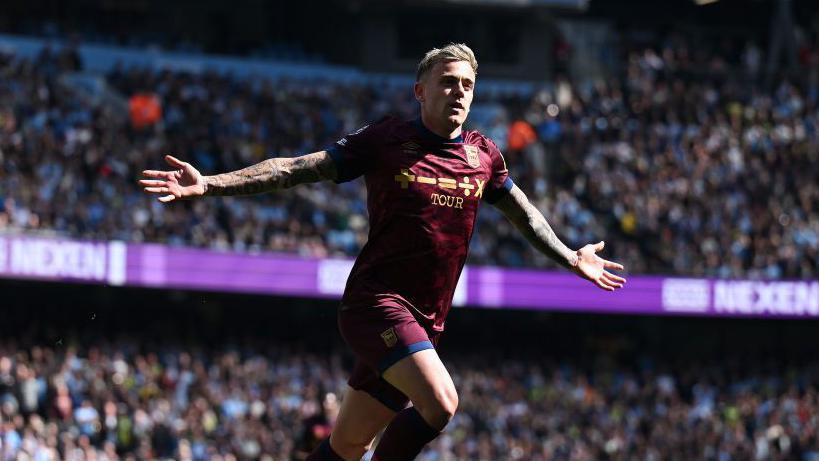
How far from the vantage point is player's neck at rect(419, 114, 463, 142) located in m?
6.88

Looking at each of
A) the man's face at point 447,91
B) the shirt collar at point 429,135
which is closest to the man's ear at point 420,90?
the man's face at point 447,91

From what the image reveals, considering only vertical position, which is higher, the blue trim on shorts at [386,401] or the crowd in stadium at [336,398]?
the blue trim on shorts at [386,401]

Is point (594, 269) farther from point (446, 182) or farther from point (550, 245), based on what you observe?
point (446, 182)

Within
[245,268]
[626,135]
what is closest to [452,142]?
[245,268]

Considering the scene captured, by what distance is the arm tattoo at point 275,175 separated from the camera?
256 inches

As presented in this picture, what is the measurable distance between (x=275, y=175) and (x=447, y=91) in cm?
89

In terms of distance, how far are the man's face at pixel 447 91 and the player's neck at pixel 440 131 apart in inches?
0.8

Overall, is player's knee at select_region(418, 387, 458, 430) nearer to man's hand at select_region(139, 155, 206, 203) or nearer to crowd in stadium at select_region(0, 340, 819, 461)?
man's hand at select_region(139, 155, 206, 203)

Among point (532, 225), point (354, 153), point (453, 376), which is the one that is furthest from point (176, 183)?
point (453, 376)

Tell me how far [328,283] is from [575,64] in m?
13.2

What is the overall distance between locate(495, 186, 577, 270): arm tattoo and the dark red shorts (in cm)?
81

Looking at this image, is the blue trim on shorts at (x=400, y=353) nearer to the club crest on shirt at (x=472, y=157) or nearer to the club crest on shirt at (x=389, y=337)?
the club crest on shirt at (x=389, y=337)

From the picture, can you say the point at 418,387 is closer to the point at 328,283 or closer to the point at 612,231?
the point at 328,283

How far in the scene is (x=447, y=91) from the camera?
22.1 ft
